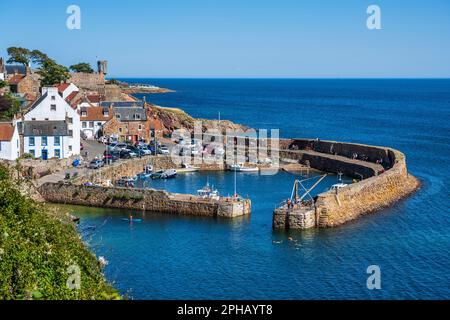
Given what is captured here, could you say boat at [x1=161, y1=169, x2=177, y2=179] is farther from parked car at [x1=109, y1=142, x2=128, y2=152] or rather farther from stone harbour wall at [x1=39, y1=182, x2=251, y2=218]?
stone harbour wall at [x1=39, y1=182, x2=251, y2=218]

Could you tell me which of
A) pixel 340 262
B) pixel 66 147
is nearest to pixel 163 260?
pixel 340 262

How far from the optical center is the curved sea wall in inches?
1582

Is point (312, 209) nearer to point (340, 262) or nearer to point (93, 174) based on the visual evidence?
point (340, 262)

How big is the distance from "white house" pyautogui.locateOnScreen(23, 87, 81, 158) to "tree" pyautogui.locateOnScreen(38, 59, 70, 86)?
26347mm

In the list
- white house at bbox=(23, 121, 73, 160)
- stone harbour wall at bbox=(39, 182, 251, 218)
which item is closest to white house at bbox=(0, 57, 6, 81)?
white house at bbox=(23, 121, 73, 160)

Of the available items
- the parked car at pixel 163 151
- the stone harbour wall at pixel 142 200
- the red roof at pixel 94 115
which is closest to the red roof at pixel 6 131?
the stone harbour wall at pixel 142 200

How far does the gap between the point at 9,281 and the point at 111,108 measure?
54.2 m

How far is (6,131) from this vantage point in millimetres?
50938

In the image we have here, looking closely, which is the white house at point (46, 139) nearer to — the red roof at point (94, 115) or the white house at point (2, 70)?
the red roof at point (94, 115)

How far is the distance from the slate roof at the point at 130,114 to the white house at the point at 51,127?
35.2 ft

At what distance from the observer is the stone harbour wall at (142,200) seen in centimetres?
4219

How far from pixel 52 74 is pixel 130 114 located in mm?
23734

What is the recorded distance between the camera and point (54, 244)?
21891 mm

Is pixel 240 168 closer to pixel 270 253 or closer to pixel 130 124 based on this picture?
pixel 130 124
